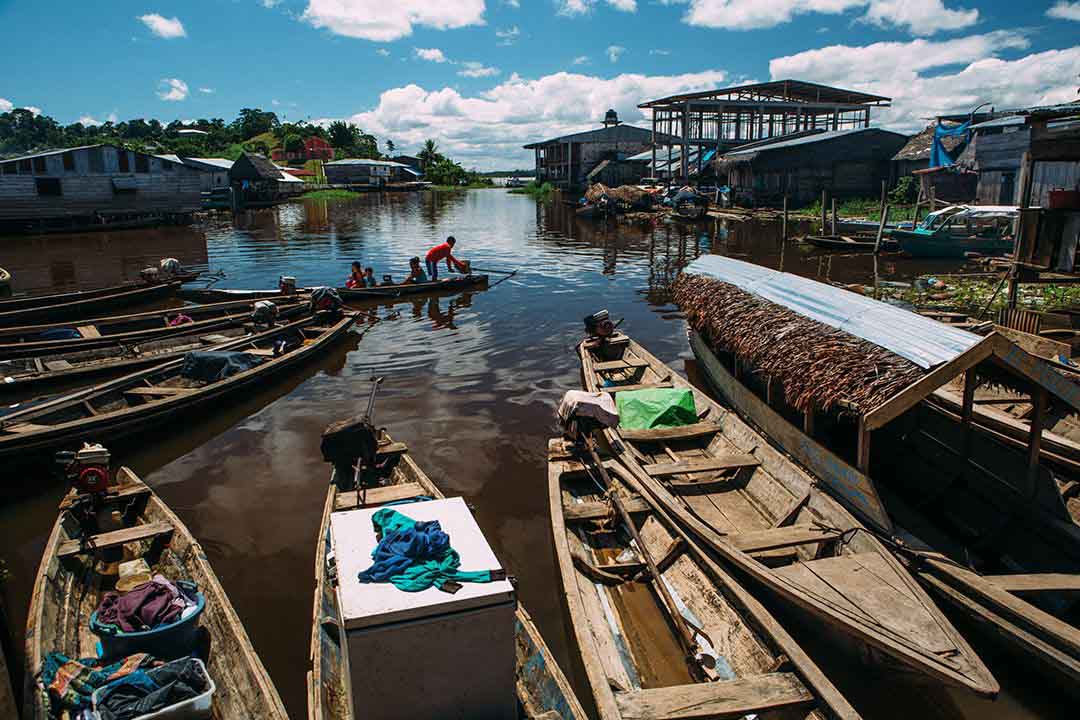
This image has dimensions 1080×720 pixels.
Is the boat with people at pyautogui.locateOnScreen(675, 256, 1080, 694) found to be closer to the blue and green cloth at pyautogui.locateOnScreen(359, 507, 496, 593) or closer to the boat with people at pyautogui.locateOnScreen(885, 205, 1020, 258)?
the blue and green cloth at pyautogui.locateOnScreen(359, 507, 496, 593)

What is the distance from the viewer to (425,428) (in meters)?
12.0

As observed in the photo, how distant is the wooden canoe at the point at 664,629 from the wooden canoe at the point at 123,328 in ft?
38.2

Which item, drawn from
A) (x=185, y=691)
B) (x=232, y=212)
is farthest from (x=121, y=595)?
(x=232, y=212)

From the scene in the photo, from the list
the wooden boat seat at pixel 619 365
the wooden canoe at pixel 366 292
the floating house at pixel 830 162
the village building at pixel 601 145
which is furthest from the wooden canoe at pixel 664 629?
the village building at pixel 601 145

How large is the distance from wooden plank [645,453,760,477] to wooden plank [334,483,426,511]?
2934 millimetres

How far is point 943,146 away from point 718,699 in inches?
1569

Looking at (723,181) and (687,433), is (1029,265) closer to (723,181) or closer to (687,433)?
(687,433)

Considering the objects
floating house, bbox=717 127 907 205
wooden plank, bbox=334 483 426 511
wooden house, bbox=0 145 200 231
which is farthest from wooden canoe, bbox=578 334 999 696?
wooden house, bbox=0 145 200 231

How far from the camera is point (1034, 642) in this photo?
5445 mm

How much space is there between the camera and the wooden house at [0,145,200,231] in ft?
133

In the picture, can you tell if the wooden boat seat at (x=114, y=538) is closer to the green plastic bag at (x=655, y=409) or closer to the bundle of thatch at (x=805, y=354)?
the green plastic bag at (x=655, y=409)

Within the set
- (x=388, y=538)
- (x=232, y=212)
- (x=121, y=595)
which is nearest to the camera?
(x=388, y=538)

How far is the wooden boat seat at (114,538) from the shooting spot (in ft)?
22.2

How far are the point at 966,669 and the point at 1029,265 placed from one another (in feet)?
35.6
